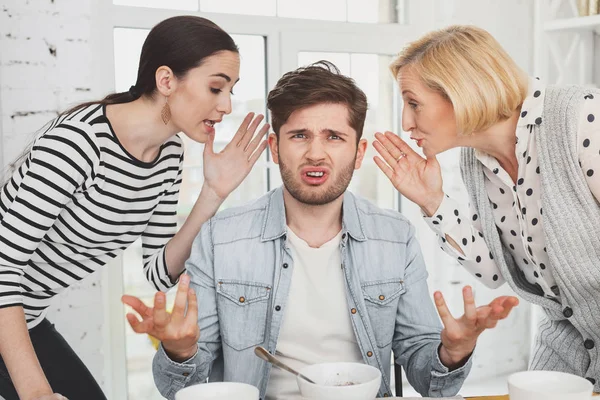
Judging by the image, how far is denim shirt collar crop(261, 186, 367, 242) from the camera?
1.80 meters

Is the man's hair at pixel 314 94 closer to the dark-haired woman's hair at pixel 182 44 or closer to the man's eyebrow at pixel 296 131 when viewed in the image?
the man's eyebrow at pixel 296 131

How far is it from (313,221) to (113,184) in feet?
1.76

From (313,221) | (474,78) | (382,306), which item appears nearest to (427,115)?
(474,78)

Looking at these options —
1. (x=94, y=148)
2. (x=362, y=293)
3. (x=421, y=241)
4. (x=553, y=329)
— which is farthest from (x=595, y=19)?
(x=94, y=148)

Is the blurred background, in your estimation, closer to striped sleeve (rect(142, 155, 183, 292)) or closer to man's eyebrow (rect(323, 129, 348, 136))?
striped sleeve (rect(142, 155, 183, 292))

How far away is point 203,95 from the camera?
70.6 inches

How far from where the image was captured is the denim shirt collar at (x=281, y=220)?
5.92ft

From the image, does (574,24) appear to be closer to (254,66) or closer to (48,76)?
(254,66)

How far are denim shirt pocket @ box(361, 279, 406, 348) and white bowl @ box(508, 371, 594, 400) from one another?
0.61 m

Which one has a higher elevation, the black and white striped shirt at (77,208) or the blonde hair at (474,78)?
the blonde hair at (474,78)

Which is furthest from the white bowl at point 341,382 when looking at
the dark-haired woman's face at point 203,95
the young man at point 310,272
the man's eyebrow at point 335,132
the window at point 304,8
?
the window at point 304,8

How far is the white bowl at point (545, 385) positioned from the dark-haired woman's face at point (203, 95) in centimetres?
104

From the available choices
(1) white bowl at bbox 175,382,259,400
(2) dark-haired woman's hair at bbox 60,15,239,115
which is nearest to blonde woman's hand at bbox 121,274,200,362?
(1) white bowl at bbox 175,382,259,400

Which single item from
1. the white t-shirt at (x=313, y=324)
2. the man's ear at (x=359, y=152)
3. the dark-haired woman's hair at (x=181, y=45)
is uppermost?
the dark-haired woman's hair at (x=181, y=45)
